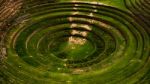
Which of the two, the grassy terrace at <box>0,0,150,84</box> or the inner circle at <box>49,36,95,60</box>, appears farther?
the inner circle at <box>49,36,95,60</box>

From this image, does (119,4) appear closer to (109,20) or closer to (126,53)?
(109,20)

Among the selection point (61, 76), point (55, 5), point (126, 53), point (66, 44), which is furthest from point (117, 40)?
point (55, 5)

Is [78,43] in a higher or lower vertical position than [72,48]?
higher

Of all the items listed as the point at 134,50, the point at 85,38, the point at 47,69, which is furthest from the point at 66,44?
the point at 134,50

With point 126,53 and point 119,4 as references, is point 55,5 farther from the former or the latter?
point 126,53

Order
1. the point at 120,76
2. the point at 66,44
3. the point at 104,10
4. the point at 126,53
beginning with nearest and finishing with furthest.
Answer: the point at 120,76
the point at 126,53
the point at 66,44
the point at 104,10

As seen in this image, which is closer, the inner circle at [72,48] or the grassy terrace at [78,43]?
the grassy terrace at [78,43]

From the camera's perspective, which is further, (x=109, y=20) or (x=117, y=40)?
(x=109, y=20)

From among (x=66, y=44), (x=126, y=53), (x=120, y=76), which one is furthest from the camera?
(x=66, y=44)

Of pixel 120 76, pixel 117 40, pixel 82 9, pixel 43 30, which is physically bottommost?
pixel 120 76

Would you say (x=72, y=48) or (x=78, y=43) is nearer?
(x=72, y=48)

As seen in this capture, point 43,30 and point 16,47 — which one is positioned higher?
point 43,30
